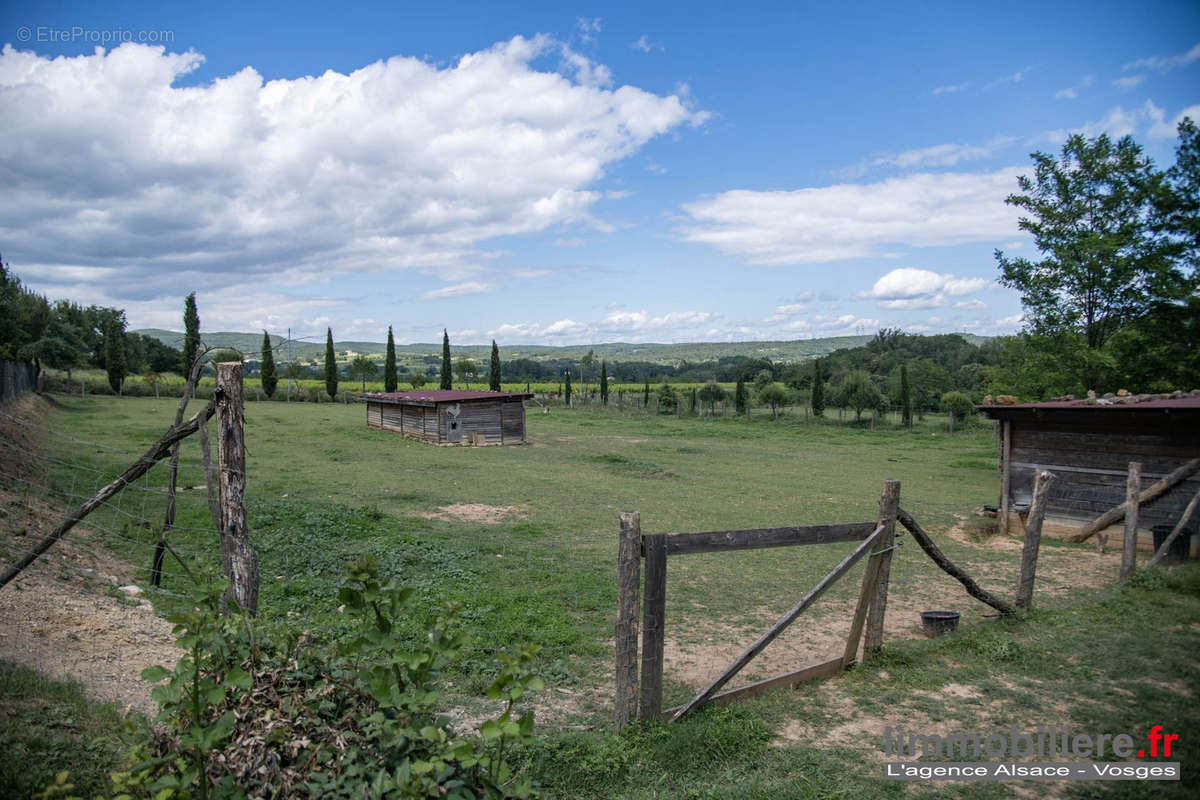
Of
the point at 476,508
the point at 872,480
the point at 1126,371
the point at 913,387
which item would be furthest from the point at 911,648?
the point at 913,387

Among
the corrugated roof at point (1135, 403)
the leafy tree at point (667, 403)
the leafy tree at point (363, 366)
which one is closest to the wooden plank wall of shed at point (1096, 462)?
the corrugated roof at point (1135, 403)

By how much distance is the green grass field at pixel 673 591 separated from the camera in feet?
13.3

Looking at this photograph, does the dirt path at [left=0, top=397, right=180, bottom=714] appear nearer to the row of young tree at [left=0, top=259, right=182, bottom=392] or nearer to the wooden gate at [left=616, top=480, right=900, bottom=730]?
the wooden gate at [left=616, top=480, right=900, bottom=730]

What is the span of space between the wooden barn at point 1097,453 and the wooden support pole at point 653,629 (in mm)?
11316

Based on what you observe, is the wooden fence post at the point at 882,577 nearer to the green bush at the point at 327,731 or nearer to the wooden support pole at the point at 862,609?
the wooden support pole at the point at 862,609

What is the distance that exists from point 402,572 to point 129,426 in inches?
870

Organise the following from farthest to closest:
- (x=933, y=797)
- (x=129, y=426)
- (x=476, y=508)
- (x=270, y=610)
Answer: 1. (x=129, y=426)
2. (x=476, y=508)
3. (x=270, y=610)
4. (x=933, y=797)

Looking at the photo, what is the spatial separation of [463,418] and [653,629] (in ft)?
77.7

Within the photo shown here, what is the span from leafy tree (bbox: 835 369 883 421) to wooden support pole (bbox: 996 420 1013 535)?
27922 mm

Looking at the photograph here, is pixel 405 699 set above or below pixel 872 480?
above

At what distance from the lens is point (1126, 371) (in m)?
19.5

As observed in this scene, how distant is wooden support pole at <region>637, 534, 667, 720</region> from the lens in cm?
430

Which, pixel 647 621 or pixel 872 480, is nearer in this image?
pixel 647 621

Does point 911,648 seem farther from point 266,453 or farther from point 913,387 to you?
point 913,387
